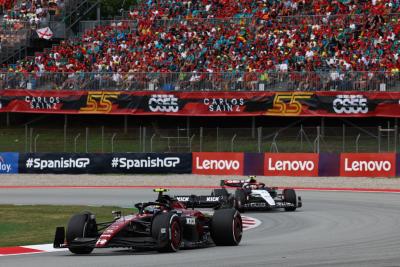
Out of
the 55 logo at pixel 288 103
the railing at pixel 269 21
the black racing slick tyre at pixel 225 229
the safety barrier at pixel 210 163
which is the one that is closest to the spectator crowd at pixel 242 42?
the railing at pixel 269 21

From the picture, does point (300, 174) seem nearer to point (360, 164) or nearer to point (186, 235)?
point (360, 164)

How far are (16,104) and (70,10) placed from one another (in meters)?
10.5

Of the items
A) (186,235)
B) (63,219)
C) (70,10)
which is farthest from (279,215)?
(70,10)

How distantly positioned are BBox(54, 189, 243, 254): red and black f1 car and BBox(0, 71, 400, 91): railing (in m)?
26.6

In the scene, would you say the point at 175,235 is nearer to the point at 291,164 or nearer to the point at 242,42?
the point at 291,164

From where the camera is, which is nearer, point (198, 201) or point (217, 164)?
point (198, 201)

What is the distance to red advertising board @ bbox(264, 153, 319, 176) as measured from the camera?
1566 inches

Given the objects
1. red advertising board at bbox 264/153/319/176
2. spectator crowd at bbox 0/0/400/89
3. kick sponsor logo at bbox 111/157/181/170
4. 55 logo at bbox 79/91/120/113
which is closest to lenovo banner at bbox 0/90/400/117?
55 logo at bbox 79/91/120/113

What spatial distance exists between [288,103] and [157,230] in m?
29.2

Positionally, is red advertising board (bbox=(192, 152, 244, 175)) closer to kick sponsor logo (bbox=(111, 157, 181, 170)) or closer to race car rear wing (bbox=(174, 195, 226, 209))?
kick sponsor logo (bbox=(111, 157, 181, 170))

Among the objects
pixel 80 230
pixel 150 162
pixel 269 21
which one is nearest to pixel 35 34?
pixel 269 21

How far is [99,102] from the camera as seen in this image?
47531 mm

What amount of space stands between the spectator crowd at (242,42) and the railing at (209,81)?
0.42 feet

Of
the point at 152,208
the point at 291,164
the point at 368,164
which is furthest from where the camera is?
the point at 291,164
